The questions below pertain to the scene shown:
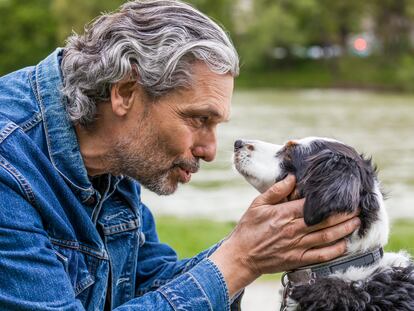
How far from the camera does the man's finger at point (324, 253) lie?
9.12 feet

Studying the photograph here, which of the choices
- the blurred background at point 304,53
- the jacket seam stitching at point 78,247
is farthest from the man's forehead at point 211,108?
the blurred background at point 304,53

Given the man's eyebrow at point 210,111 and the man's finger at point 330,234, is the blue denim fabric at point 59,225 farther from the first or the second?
the man's eyebrow at point 210,111

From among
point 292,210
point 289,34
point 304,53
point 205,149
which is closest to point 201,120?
point 205,149

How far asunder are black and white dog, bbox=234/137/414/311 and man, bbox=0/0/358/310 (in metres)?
0.10

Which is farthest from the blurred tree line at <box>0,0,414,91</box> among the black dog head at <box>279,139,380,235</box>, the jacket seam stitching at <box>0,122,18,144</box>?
the jacket seam stitching at <box>0,122,18,144</box>

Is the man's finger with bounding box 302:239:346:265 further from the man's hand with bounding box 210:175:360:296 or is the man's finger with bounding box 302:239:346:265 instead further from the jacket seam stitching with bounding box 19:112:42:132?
the jacket seam stitching with bounding box 19:112:42:132

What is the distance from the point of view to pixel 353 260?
3.04m

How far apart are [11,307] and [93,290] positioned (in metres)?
0.55

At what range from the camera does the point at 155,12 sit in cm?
289

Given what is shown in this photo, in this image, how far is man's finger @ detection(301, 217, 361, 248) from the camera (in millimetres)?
2756

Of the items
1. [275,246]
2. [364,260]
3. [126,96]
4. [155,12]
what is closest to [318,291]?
[364,260]

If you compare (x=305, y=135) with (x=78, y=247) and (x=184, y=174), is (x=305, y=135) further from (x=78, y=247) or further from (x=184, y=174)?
(x=78, y=247)

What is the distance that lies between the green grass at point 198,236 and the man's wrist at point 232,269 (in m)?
3.47

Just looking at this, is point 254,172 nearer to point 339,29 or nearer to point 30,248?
point 30,248
